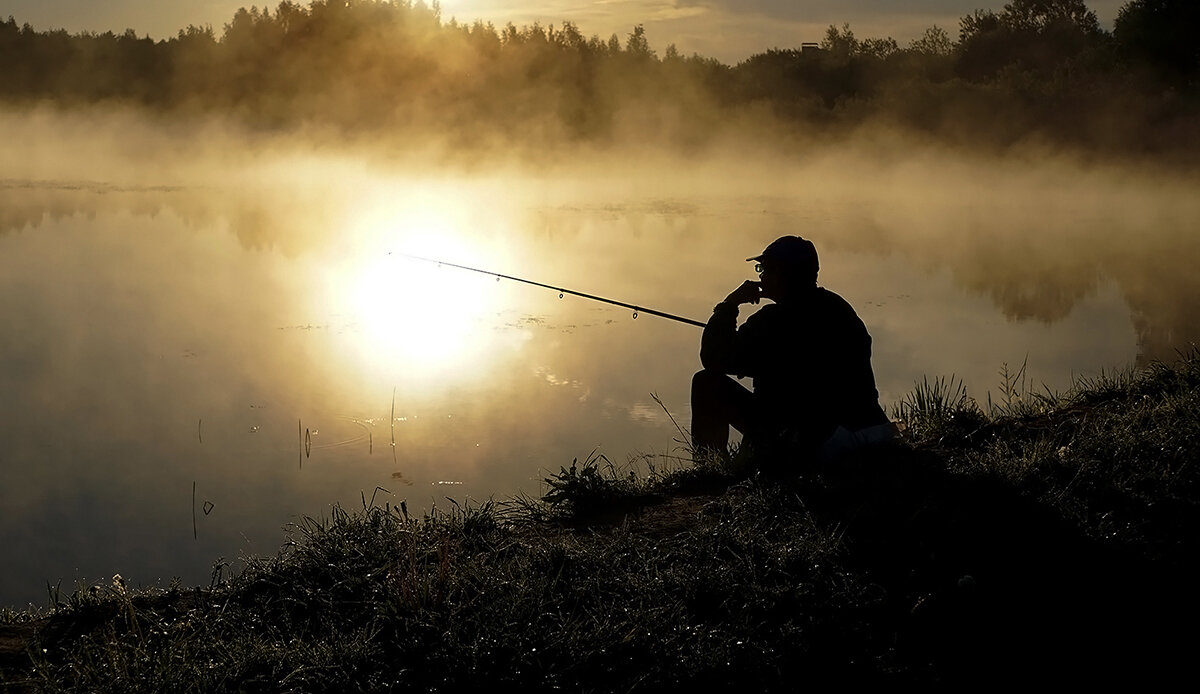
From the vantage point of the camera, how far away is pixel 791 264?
5027 mm

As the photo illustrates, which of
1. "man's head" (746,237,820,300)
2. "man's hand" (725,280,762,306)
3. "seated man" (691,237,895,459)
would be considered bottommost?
"seated man" (691,237,895,459)

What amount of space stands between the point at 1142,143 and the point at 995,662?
2779cm

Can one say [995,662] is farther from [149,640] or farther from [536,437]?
[536,437]

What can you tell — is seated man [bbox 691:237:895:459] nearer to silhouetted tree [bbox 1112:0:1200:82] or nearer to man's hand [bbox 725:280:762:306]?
man's hand [bbox 725:280:762:306]

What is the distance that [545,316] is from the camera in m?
11.3

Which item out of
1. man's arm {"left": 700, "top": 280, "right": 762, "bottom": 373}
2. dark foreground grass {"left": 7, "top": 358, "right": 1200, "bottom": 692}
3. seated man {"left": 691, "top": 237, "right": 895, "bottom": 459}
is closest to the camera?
dark foreground grass {"left": 7, "top": 358, "right": 1200, "bottom": 692}

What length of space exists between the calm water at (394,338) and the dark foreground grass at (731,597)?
160cm

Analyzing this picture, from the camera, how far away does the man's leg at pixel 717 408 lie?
5.64 m

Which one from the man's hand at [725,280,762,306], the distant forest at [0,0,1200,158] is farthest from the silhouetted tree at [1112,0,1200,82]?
the man's hand at [725,280,762,306]

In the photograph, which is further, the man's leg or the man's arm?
the man's leg

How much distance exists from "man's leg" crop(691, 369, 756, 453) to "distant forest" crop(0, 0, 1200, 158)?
2885cm

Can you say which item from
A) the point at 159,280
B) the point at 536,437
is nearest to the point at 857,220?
the point at 159,280

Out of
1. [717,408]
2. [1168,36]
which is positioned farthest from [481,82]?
[717,408]

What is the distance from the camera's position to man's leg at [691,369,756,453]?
18.5 feet
